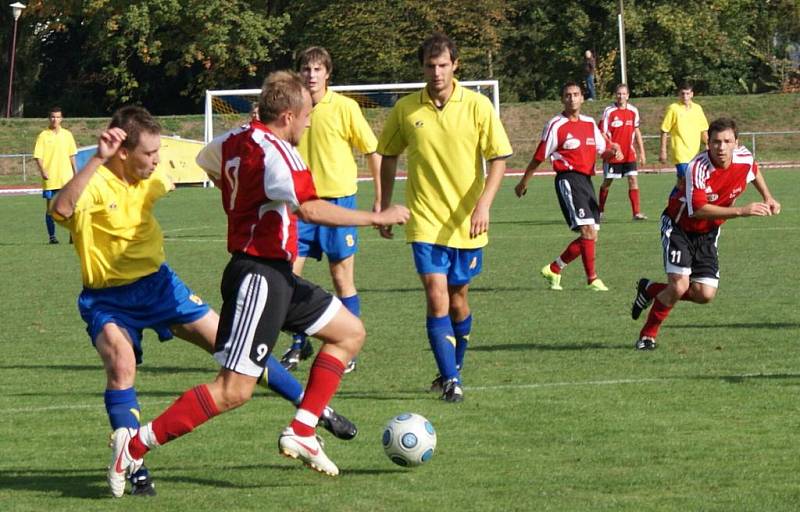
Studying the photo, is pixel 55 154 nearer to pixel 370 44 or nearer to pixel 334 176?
pixel 334 176

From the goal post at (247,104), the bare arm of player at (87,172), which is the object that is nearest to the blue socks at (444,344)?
the bare arm of player at (87,172)

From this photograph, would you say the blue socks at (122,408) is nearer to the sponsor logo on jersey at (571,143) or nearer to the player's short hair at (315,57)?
the player's short hair at (315,57)

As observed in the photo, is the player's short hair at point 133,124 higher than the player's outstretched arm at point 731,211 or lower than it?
higher

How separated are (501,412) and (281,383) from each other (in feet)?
4.98

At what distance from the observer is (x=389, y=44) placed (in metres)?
48.7

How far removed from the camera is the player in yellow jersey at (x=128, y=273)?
6191 mm

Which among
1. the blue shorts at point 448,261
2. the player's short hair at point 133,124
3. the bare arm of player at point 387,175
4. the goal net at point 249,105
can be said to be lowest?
the goal net at point 249,105

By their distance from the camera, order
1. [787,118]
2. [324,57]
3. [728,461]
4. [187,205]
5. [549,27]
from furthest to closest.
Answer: [549,27] < [787,118] < [187,205] < [324,57] < [728,461]

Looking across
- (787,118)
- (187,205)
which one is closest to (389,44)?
(787,118)

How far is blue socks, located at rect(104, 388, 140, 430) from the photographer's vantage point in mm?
6090

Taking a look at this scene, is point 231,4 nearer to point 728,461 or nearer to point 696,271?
point 696,271

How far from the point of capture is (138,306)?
6.39 m

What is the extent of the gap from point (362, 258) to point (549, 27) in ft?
126

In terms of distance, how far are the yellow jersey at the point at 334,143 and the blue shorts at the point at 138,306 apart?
3.07 m
